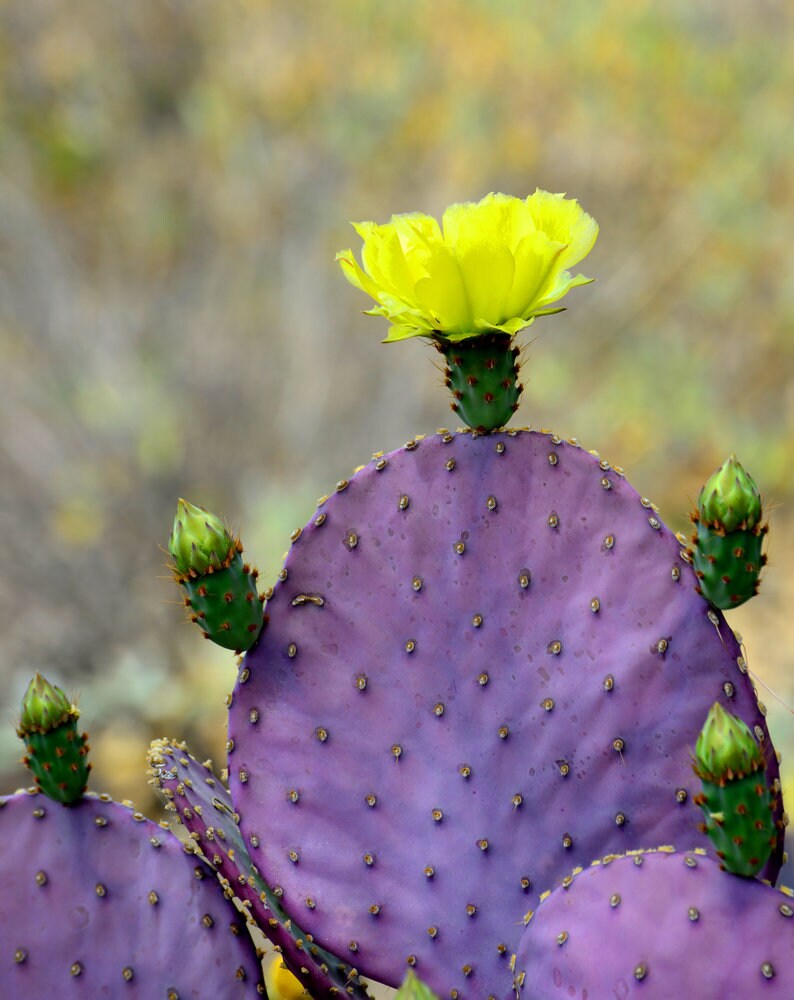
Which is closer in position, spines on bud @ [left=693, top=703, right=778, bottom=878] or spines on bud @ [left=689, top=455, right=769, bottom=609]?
spines on bud @ [left=693, top=703, right=778, bottom=878]

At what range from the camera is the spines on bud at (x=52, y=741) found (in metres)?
0.86

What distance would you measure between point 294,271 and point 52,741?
3635 mm

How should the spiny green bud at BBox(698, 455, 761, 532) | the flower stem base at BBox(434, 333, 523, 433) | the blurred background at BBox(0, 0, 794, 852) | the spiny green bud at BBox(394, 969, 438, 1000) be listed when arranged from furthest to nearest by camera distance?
the blurred background at BBox(0, 0, 794, 852) < the flower stem base at BBox(434, 333, 523, 433) < the spiny green bud at BBox(698, 455, 761, 532) < the spiny green bud at BBox(394, 969, 438, 1000)

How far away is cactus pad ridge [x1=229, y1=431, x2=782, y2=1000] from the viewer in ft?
2.83

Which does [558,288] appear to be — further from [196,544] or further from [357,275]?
[196,544]

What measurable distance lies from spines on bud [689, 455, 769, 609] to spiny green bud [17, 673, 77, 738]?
458mm

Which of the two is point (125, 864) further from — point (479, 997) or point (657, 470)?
point (657, 470)

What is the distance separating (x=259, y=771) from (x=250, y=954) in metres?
0.13

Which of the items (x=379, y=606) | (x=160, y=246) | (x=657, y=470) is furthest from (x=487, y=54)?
(x=379, y=606)

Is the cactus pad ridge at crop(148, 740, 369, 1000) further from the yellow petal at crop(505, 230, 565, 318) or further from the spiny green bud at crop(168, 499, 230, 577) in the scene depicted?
Answer: the yellow petal at crop(505, 230, 565, 318)

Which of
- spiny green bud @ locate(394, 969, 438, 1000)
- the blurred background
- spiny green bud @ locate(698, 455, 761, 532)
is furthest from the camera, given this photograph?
the blurred background

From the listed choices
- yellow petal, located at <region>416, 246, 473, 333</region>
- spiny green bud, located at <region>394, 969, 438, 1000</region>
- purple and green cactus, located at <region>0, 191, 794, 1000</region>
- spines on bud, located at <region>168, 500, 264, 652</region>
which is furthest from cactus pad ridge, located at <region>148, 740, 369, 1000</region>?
yellow petal, located at <region>416, 246, 473, 333</region>

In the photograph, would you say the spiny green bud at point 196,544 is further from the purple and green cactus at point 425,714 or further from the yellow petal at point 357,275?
the yellow petal at point 357,275

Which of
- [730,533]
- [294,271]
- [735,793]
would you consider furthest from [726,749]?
[294,271]
